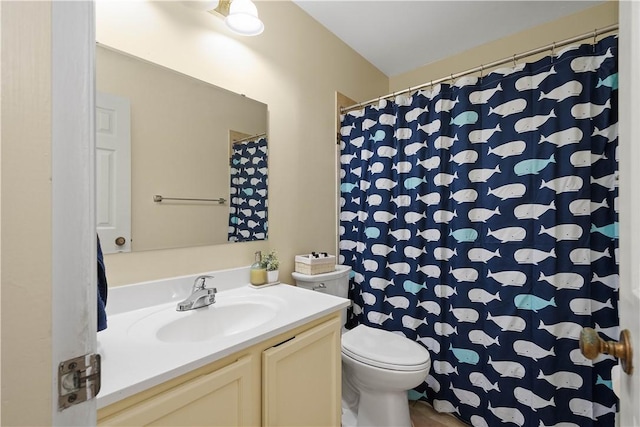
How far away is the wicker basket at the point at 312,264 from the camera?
1722mm

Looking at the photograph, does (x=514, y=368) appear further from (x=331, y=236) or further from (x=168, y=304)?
(x=168, y=304)

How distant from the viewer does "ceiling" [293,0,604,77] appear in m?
1.85

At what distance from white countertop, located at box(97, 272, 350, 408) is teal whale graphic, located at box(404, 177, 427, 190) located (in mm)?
934

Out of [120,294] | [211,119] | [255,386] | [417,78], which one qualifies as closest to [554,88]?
[417,78]

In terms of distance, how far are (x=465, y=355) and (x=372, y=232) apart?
2.95 ft

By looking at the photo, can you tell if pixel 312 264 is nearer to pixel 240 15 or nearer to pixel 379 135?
pixel 379 135

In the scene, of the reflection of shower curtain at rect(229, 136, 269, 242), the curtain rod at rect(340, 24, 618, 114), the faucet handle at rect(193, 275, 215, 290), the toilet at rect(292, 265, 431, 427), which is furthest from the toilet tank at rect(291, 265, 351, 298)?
the curtain rod at rect(340, 24, 618, 114)

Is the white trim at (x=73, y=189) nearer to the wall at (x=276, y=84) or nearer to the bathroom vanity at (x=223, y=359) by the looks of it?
the bathroom vanity at (x=223, y=359)

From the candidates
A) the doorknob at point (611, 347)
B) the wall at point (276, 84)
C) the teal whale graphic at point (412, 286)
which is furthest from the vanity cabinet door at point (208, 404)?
the teal whale graphic at point (412, 286)

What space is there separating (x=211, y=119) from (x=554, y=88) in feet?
5.49

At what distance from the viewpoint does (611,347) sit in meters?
0.50

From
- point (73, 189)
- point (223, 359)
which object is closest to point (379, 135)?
point (223, 359)

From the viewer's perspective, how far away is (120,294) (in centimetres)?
112

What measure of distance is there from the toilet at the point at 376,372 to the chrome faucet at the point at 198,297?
582mm
